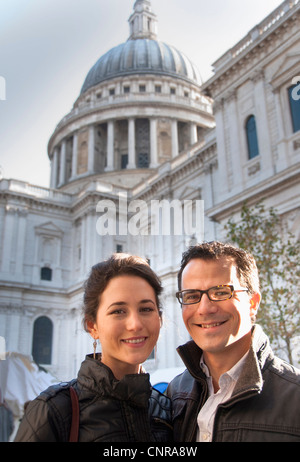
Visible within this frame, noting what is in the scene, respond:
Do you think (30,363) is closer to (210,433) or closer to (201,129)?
(210,433)

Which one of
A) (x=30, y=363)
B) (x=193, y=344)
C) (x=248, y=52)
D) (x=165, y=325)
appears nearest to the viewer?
(x=193, y=344)

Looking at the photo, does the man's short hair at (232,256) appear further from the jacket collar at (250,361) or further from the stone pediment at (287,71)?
the stone pediment at (287,71)

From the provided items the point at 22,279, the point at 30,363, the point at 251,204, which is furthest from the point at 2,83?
the point at 22,279

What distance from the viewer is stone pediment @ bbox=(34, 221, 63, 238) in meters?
33.5

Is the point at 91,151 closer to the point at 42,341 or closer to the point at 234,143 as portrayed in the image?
the point at 42,341

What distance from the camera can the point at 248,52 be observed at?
57.0ft

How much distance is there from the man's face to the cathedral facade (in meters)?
0.88

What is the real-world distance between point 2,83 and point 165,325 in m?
4.94

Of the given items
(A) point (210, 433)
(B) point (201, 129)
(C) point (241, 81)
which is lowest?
(A) point (210, 433)


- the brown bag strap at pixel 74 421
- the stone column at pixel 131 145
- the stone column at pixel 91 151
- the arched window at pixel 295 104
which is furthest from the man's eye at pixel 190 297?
the stone column at pixel 91 151

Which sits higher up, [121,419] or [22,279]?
[22,279]

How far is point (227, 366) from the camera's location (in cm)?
241

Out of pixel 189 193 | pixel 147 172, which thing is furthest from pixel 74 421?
pixel 147 172

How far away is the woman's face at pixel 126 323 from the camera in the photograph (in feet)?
7.89
